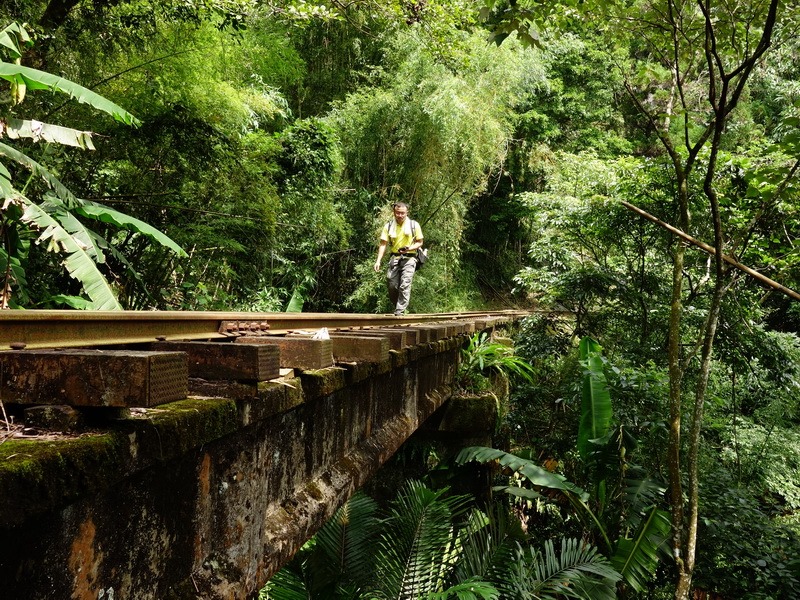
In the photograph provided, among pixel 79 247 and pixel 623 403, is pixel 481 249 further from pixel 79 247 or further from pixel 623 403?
pixel 79 247

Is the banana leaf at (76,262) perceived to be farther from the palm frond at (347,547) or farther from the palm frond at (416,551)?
the palm frond at (416,551)

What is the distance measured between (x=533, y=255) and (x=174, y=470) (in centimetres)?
1083

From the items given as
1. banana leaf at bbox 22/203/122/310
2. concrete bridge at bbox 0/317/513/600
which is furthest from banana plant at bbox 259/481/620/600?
banana leaf at bbox 22/203/122/310

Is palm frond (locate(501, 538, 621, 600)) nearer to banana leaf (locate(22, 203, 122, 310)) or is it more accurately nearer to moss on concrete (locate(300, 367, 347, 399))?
moss on concrete (locate(300, 367, 347, 399))

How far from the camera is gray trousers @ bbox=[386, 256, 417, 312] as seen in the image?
774cm

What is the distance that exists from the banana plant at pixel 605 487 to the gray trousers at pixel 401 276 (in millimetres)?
2703

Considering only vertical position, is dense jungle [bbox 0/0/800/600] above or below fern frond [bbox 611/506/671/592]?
above

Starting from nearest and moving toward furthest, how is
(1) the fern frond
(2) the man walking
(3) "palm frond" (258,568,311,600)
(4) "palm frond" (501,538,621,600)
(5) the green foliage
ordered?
(3) "palm frond" (258,568,311,600) → (4) "palm frond" (501,538,621,600) → (1) the fern frond → (5) the green foliage → (2) the man walking

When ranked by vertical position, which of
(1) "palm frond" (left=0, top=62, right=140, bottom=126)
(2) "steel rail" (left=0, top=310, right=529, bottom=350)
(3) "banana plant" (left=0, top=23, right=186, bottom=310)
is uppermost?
(1) "palm frond" (left=0, top=62, right=140, bottom=126)

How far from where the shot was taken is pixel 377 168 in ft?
57.6

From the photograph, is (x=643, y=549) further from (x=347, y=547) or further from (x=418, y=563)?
(x=347, y=547)

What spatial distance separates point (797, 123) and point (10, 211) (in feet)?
20.8

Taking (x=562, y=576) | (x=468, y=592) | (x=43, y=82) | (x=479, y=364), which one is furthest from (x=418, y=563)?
(x=43, y=82)

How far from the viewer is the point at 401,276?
7.79 m
